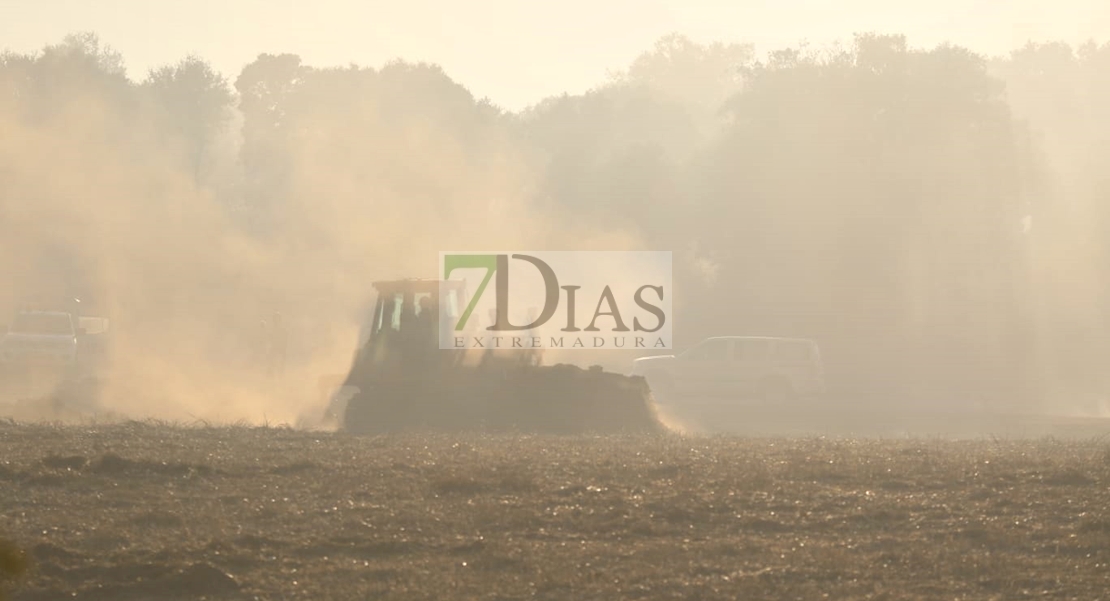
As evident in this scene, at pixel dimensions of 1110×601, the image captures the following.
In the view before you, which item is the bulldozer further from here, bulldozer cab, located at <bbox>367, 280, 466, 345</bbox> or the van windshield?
the van windshield

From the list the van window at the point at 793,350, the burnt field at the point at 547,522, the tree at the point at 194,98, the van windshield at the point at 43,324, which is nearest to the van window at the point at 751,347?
the van window at the point at 793,350

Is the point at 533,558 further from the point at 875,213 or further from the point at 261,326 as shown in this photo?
the point at 875,213

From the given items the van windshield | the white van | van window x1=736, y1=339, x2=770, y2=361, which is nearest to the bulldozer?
the white van

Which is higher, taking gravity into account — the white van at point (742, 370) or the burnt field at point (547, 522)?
the white van at point (742, 370)

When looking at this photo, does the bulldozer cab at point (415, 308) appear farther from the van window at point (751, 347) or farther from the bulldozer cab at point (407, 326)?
the van window at point (751, 347)

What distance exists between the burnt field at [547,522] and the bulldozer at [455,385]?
7.14m

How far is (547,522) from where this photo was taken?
12523 millimetres

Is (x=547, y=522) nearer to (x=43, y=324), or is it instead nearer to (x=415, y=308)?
(x=415, y=308)

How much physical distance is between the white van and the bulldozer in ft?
49.7

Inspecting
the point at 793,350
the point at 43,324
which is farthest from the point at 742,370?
the point at 43,324

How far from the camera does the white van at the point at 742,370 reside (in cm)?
4112

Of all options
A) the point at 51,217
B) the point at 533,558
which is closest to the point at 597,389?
the point at 533,558

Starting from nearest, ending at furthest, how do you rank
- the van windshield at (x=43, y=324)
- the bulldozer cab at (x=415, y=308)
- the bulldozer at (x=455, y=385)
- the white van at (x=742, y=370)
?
the bulldozer at (x=455, y=385)
the bulldozer cab at (x=415, y=308)
the white van at (x=742, y=370)
the van windshield at (x=43, y=324)

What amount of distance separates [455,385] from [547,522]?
1292 cm
